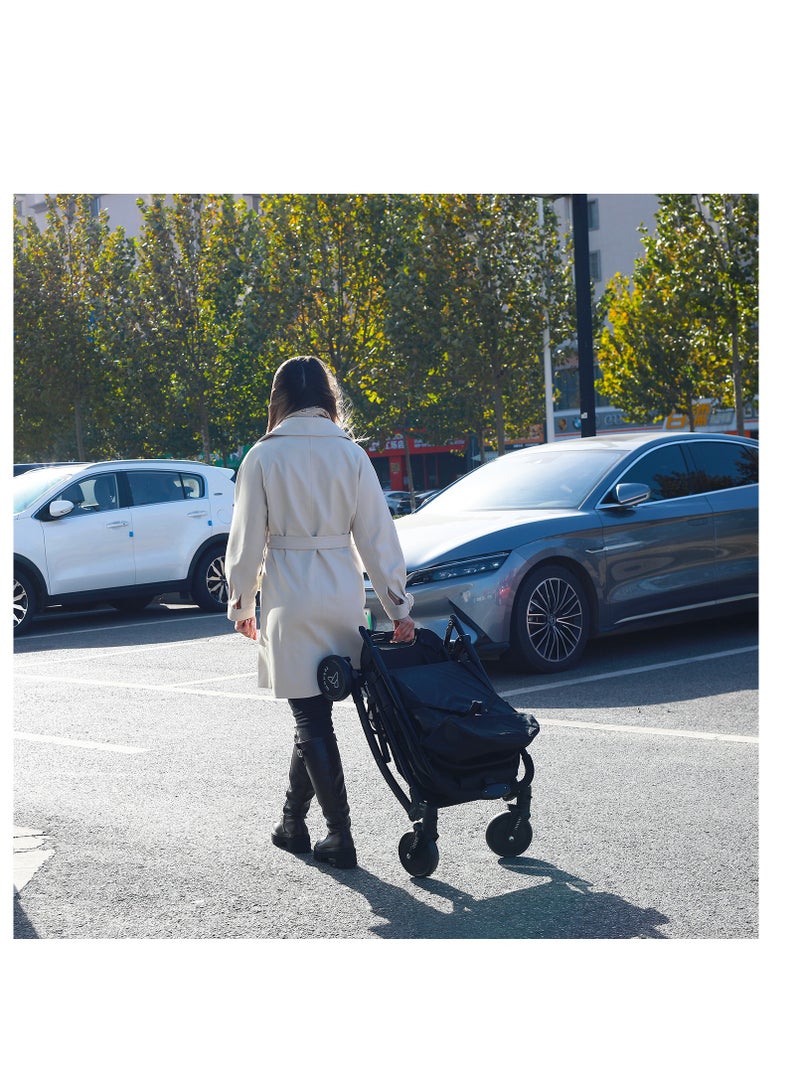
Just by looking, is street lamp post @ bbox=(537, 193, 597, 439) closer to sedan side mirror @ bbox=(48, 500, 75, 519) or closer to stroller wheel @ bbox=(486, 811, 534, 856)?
sedan side mirror @ bbox=(48, 500, 75, 519)

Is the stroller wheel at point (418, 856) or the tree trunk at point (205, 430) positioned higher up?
the tree trunk at point (205, 430)

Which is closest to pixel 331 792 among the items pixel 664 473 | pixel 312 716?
pixel 312 716

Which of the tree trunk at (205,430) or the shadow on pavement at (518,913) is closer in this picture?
the shadow on pavement at (518,913)

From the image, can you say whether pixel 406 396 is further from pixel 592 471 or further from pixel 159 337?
pixel 592 471

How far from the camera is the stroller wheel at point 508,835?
4770mm

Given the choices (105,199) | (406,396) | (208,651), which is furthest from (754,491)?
(105,199)

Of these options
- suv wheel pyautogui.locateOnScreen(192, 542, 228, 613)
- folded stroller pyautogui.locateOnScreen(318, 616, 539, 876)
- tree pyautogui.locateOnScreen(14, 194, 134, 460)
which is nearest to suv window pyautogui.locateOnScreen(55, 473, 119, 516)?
suv wheel pyautogui.locateOnScreen(192, 542, 228, 613)

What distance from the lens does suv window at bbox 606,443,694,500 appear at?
9617 millimetres

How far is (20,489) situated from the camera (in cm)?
1334

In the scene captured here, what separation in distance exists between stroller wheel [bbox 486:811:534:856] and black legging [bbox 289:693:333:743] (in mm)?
681

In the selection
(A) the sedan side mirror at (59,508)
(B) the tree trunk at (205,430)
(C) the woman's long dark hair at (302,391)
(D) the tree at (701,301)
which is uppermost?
(D) the tree at (701,301)

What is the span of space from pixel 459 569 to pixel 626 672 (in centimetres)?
129

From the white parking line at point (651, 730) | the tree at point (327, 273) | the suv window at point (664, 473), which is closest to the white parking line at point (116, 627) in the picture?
the suv window at point (664, 473)

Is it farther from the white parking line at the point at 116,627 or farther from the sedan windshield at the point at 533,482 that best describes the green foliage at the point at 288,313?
the sedan windshield at the point at 533,482
